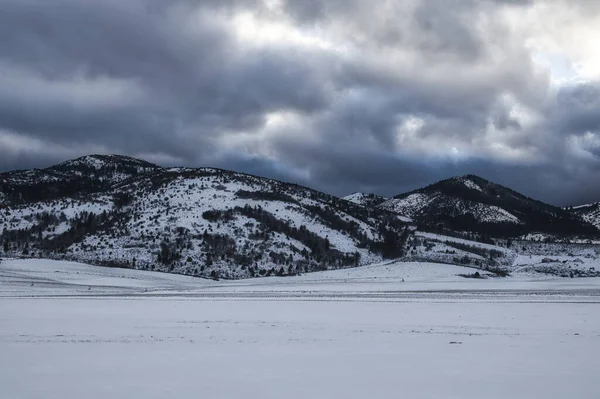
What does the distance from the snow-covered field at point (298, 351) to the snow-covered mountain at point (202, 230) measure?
56412 millimetres

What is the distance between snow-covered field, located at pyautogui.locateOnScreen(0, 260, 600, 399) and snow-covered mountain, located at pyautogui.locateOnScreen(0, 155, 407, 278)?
5641cm

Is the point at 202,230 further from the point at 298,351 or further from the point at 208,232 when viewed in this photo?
the point at 298,351

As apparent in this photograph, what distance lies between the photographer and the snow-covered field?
11.7 metres

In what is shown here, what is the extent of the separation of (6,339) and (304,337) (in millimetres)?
11303

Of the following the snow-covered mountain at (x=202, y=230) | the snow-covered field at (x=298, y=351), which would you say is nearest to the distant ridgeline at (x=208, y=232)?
the snow-covered mountain at (x=202, y=230)

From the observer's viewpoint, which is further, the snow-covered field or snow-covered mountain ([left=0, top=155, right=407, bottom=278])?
snow-covered mountain ([left=0, top=155, right=407, bottom=278])

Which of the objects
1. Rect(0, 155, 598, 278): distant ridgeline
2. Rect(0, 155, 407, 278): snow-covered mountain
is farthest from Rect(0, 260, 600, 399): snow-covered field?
Rect(0, 155, 407, 278): snow-covered mountain

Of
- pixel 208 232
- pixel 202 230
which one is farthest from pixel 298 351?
pixel 202 230

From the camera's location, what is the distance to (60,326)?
2216 centimetres

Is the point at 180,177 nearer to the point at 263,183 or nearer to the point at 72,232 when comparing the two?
the point at 263,183

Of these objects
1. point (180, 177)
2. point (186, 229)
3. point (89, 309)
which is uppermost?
point (180, 177)

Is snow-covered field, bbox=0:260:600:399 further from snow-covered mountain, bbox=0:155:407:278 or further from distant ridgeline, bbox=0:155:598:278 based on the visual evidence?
snow-covered mountain, bbox=0:155:407:278

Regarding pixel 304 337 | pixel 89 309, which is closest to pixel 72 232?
pixel 89 309

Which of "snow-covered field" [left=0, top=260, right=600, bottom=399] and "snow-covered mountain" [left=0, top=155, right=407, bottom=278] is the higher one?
"snow-covered mountain" [left=0, top=155, right=407, bottom=278]
